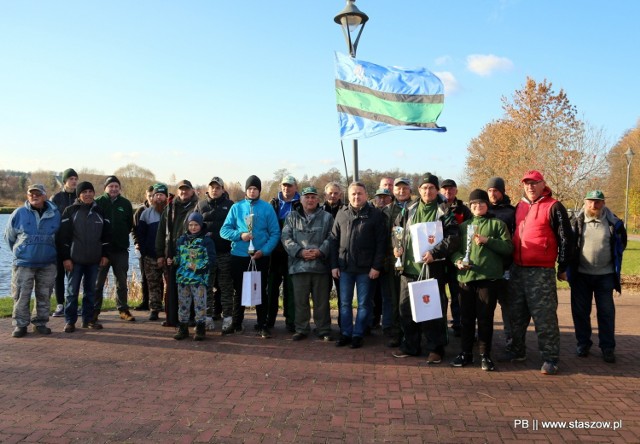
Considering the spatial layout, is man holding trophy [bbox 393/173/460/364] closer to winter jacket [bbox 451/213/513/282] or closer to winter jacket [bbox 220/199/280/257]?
winter jacket [bbox 451/213/513/282]

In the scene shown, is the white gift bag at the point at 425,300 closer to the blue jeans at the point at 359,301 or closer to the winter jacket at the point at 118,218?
the blue jeans at the point at 359,301

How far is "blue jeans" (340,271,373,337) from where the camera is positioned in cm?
634

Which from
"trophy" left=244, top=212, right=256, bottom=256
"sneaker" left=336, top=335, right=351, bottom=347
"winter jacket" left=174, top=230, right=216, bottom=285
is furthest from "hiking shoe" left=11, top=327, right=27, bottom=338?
"sneaker" left=336, top=335, right=351, bottom=347

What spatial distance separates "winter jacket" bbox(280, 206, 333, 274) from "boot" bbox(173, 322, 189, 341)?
171cm

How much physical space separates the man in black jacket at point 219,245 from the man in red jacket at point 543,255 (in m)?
4.07

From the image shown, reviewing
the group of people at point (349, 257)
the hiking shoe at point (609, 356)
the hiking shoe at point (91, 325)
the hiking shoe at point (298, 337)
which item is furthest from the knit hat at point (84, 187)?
the hiking shoe at point (609, 356)

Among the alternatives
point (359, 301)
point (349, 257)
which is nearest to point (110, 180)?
point (349, 257)

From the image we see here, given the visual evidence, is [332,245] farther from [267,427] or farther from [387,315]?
[267,427]

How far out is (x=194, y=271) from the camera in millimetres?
6680

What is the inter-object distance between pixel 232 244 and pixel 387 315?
Result: 2518mm

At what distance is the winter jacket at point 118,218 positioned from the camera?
784 centimetres

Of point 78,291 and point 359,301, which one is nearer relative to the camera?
point 359,301

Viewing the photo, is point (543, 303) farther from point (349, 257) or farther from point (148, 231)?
point (148, 231)

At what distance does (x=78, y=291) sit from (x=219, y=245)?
7.50 ft
